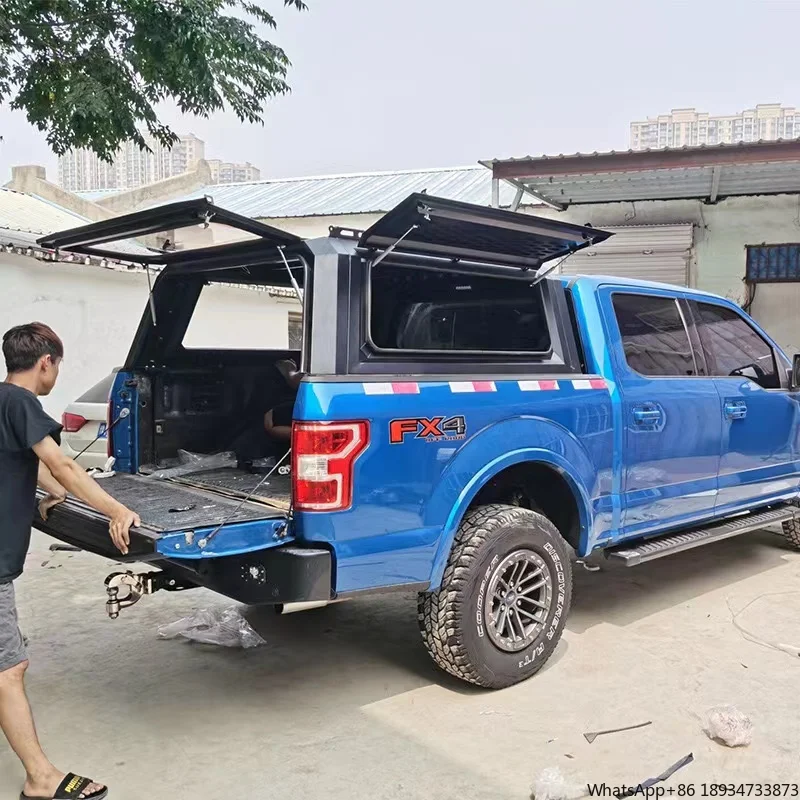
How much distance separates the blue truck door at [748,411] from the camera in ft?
17.0

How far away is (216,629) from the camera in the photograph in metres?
4.61

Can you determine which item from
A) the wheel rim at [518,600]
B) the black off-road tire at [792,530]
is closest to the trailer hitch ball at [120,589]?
the wheel rim at [518,600]

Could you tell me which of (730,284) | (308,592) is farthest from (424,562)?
(730,284)

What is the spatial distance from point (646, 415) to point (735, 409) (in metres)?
1.01

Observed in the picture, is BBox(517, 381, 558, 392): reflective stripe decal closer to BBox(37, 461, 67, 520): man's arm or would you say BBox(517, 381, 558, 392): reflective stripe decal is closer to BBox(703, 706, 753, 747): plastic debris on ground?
BBox(703, 706, 753, 747): plastic debris on ground

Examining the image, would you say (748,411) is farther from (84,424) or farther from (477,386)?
(84,424)

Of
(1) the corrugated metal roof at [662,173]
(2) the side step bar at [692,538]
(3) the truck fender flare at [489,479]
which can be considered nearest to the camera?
(3) the truck fender flare at [489,479]

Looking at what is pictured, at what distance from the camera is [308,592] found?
3131 mm

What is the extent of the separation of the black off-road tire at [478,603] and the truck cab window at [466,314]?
830mm

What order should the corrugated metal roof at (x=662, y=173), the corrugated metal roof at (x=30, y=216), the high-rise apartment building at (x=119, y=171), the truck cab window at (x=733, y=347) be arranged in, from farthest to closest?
the high-rise apartment building at (x=119, y=171), the corrugated metal roof at (x=30, y=216), the corrugated metal roof at (x=662, y=173), the truck cab window at (x=733, y=347)

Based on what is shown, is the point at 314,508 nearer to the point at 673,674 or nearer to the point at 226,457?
the point at 226,457

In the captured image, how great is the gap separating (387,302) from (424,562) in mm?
1176

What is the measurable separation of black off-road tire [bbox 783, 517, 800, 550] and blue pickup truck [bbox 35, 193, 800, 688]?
103 centimetres

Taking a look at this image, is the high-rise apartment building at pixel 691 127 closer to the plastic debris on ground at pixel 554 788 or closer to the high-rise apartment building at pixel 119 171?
the high-rise apartment building at pixel 119 171
